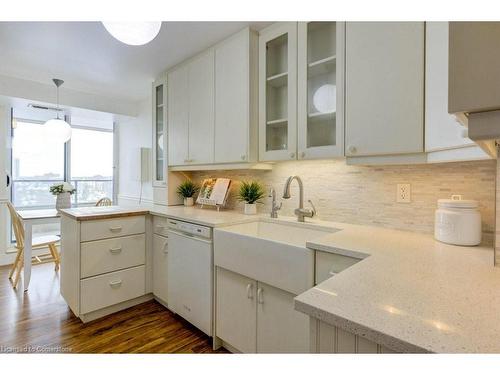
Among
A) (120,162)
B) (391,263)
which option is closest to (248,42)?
(391,263)

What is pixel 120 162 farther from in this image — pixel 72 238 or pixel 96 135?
pixel 72 238

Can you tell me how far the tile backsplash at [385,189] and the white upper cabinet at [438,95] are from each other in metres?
0.29

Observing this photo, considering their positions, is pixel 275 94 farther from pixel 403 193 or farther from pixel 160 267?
pixel 160 267

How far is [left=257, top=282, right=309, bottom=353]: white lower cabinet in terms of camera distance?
132cm

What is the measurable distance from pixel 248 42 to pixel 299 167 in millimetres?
1014

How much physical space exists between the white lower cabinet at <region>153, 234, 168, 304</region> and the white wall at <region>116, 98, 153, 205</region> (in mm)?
1493

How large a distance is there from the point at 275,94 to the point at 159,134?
64.4 inches

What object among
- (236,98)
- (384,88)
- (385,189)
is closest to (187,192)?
→ (236,98)

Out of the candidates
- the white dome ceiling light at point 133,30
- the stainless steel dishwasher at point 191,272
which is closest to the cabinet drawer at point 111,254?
the stainless steel dishwasher at point 191,272

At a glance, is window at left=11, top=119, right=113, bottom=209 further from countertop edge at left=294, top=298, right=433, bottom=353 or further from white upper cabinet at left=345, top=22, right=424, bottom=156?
countertop edge at left=294, top=298, right=433, bottom=353

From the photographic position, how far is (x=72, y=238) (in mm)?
2152

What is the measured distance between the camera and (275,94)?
1.96 meters

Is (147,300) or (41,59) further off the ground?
(41,59)

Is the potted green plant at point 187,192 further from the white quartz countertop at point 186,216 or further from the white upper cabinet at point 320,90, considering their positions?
the white upper cabinet at point 320,90
